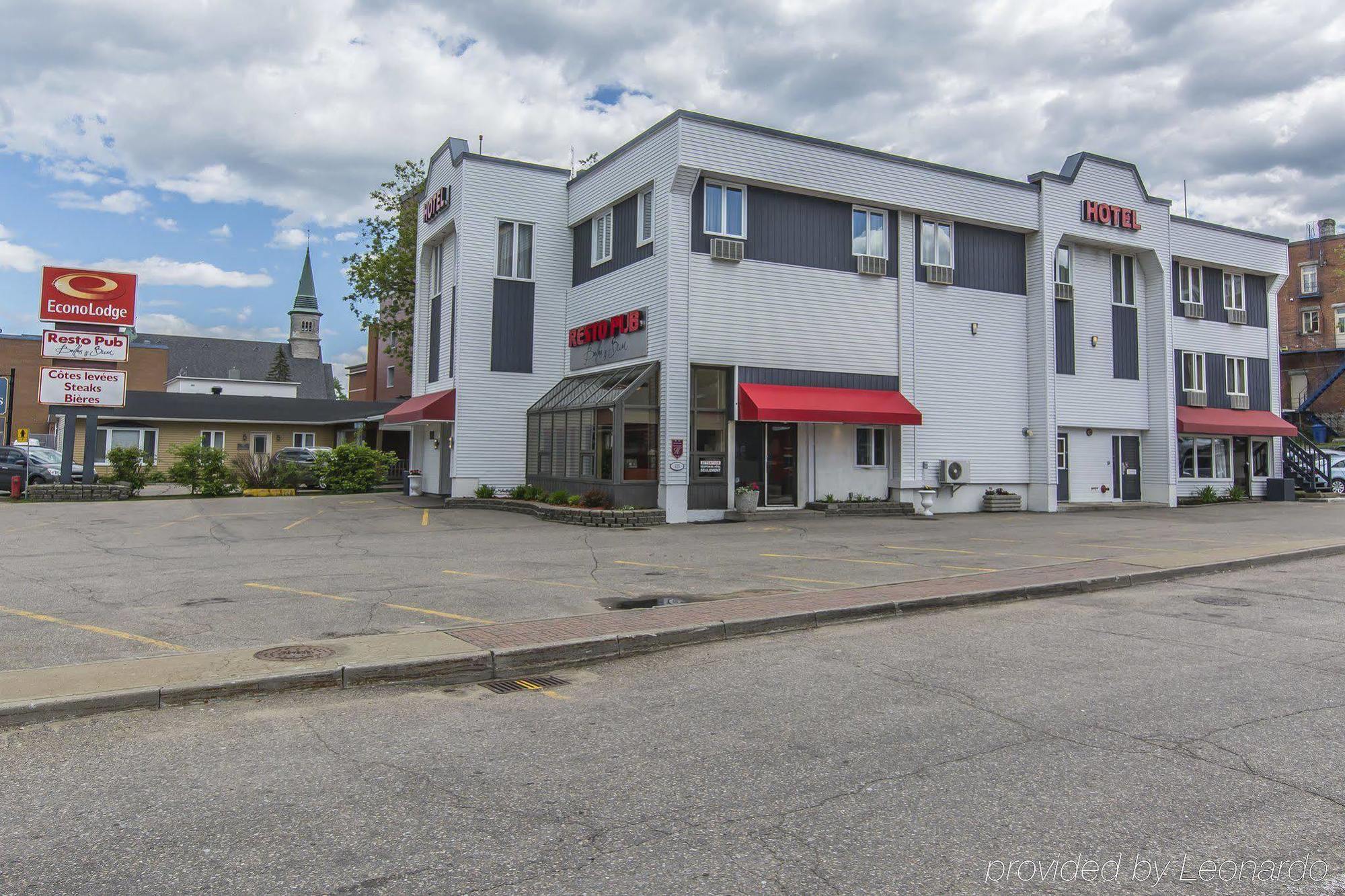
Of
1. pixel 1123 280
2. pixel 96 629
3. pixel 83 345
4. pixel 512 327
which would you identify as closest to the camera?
pixel 96 629

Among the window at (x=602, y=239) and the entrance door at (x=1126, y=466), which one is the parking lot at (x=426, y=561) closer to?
the entrance door at (x=1126, y=466)

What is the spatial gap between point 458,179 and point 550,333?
5.24 meters

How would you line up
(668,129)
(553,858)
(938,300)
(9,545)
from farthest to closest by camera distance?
(938,300), (668,129), (9,545), (553,858)

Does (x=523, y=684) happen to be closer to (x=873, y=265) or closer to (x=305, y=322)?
(x=873, y=265)

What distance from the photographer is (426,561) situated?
13.5m

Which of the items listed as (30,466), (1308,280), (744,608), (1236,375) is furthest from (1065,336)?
(1308,280)

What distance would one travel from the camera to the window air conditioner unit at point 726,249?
70.3 feet

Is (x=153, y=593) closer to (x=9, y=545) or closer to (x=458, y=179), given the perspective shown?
(x=9, y=545)

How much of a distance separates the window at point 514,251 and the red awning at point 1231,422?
21963mm

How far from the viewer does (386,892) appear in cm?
346

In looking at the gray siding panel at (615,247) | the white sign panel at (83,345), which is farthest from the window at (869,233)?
the white sign panel at (83,345)

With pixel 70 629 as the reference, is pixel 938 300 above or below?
above

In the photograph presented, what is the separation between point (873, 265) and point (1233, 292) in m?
17.2

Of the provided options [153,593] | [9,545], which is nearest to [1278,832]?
[153,593]
